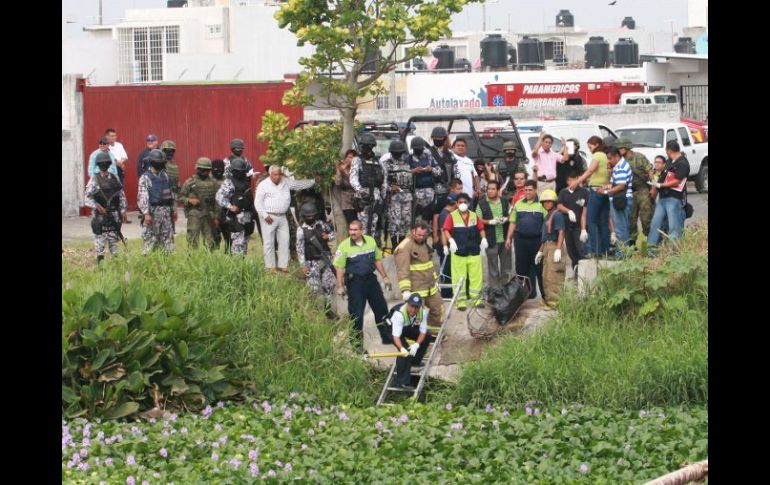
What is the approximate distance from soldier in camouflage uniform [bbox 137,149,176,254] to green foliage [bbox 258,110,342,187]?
1406 mm

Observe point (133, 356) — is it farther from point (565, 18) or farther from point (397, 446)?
point (565, 18)

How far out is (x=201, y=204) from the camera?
17.8m

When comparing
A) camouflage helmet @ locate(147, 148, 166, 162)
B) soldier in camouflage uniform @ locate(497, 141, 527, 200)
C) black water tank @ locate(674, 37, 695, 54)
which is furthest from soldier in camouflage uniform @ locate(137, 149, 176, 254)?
black water tank @ locate(674, 37, 695, 54)

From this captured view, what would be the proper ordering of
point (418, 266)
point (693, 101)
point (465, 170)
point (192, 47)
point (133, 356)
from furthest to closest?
point (192, 47), point (693, 101), point (465, 170), point (418, 266), point (133, 356)

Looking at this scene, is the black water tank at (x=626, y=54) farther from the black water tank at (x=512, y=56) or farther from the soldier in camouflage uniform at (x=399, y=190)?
the soldier in camouflage uniform at (x=399, y=190)

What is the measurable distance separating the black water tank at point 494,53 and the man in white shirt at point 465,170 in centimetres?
3480

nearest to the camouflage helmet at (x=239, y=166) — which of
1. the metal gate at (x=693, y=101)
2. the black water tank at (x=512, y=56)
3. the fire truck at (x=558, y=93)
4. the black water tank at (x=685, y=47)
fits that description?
the fire truck at (x=558, y=93)

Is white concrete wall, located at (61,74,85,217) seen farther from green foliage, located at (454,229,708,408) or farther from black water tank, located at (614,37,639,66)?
black water tank, located at (614,37,639,66)

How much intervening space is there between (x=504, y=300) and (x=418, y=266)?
1.21m

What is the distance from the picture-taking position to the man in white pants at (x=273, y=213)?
676 inches

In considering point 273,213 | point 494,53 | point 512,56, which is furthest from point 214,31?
point 273,213
